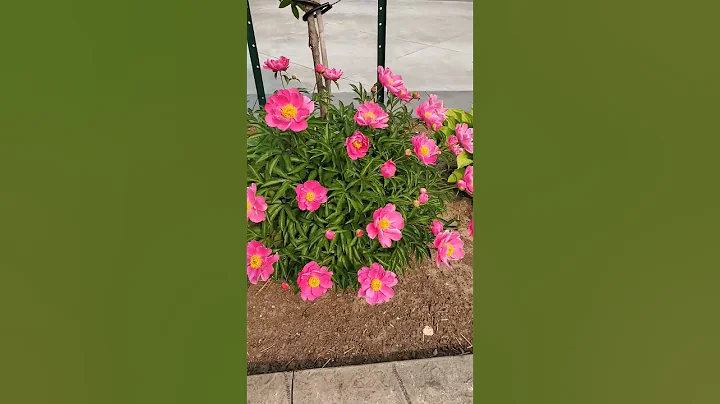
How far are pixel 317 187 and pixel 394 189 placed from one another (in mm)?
338

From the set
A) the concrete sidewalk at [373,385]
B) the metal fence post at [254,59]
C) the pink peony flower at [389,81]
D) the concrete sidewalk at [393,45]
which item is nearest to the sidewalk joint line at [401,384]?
the concrete sidewalk at [373,385]

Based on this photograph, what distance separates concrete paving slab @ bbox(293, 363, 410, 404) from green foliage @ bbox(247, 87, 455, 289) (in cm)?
32

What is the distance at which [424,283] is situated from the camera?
212 centimetres

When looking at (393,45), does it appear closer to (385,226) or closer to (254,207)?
(385,226)

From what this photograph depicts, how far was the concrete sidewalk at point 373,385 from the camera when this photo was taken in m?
1.59

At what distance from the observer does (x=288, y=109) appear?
4.11 feet

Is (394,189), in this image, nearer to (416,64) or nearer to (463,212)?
(463,212)

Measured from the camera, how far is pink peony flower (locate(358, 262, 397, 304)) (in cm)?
153

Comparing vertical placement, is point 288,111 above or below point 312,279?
above

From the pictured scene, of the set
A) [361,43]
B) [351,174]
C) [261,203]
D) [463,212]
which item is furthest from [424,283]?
[361,43]

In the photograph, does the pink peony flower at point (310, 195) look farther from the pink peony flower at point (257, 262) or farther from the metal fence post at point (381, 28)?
the metal fence post at point (381, 28)

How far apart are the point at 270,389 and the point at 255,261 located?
0.54 metres

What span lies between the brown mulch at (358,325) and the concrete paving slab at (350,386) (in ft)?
0.22

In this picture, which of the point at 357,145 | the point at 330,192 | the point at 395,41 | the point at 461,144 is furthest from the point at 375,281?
the point at 395,41
